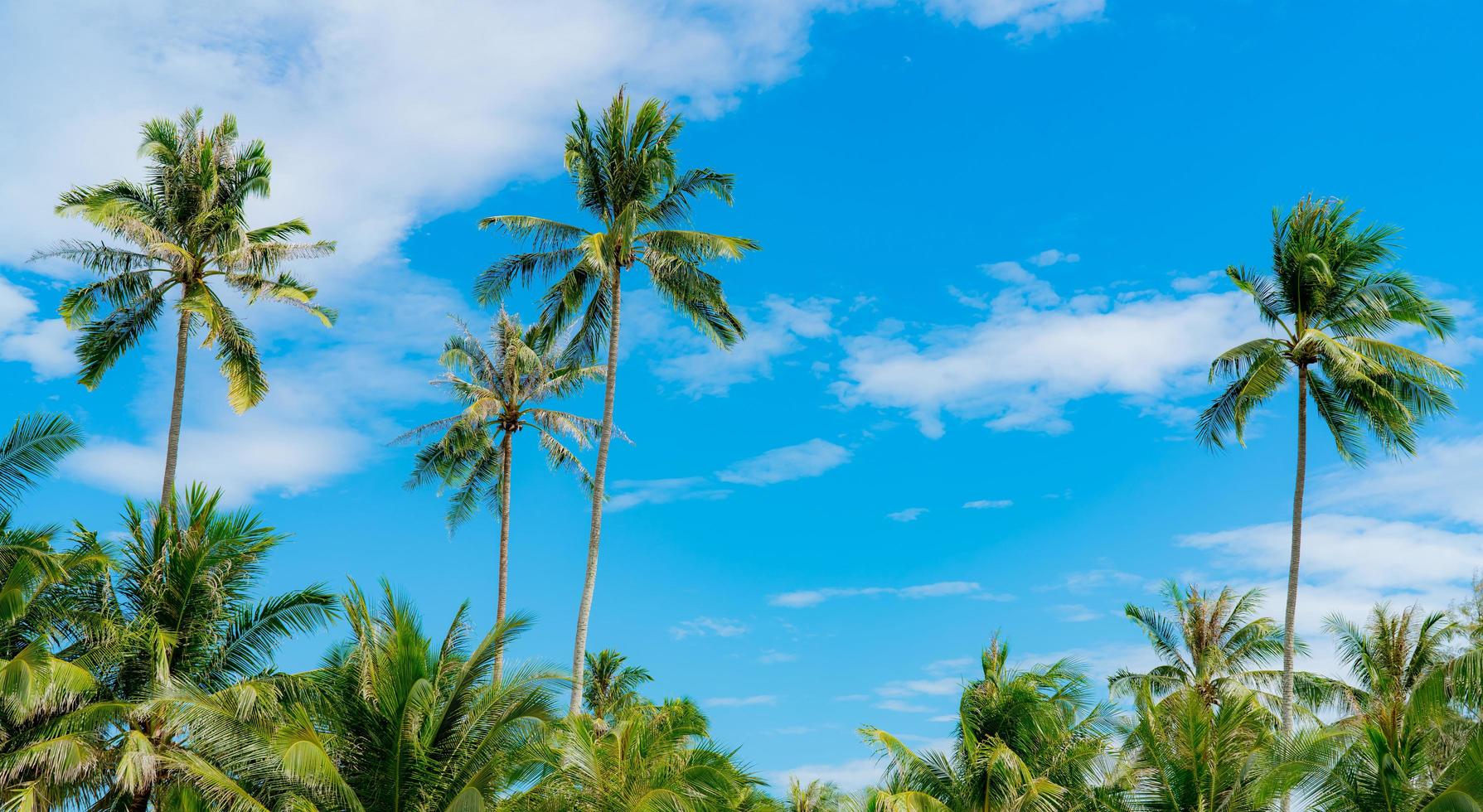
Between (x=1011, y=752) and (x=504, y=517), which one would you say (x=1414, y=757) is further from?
(x=504, y=517)

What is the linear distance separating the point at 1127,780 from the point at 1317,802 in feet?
11.4

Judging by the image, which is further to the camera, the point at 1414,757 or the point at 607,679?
the point at 607,679

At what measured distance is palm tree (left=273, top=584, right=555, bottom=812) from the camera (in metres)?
19.0

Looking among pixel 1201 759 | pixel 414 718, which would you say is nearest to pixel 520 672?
pixel 414 718

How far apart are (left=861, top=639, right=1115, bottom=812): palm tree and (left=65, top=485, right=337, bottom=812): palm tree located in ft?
37.3

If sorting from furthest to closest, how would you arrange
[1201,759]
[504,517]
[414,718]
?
[504,517]
[1201,759]
[414,718]

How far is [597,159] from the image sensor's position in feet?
98.8

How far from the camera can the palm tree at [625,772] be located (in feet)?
63.7

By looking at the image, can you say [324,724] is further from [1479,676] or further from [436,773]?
[1479,676]

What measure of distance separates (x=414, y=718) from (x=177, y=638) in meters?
6.24

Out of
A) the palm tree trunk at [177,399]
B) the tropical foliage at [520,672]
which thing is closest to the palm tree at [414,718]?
the tropical foliage at [520,672]

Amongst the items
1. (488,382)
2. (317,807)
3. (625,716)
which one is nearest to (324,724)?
(317,807)

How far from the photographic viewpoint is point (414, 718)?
756 inches

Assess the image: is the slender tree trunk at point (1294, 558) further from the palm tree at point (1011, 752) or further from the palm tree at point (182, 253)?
the palm tree at point (182, 253)
